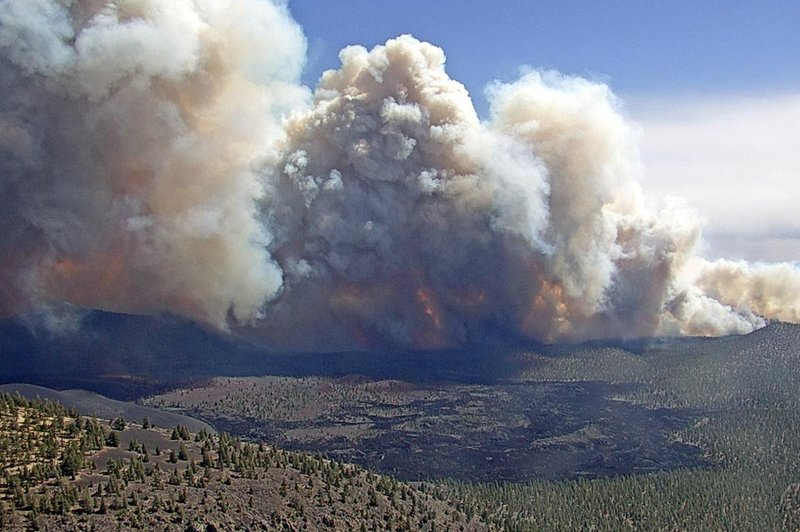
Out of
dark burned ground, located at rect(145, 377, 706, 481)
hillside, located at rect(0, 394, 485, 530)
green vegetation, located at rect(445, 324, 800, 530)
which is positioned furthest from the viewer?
dark burned ground, located at rect(145, 377, 706, 481)

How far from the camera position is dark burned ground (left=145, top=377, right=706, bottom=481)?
240 feet

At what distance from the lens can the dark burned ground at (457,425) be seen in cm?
7319

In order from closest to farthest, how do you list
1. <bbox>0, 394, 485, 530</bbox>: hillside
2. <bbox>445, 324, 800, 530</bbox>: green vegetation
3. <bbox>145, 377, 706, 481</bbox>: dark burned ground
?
<bbox>0, 394, 485, 530</bbox>: hillside < <bbox>445, 324, 800, 530</bbox>: green vegetation < <bbox>145, 377, 706, 481</bbox>: dark burned ground

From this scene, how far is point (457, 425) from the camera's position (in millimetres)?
84000

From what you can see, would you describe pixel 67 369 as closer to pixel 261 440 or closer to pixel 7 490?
pixel 261 440

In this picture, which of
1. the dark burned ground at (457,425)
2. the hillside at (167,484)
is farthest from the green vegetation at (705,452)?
the hillside at (167,484)

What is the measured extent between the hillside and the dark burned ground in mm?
24244

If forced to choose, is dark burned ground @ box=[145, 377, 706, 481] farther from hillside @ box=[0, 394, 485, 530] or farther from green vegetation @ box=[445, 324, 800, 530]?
hillside @ box=[0, 394, 485, 530]

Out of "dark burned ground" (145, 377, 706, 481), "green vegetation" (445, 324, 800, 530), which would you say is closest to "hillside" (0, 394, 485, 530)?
"green vegetation" (445, 324, 800, 530)

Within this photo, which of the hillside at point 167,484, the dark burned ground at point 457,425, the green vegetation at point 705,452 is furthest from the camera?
the dark burned ground at point 457,425

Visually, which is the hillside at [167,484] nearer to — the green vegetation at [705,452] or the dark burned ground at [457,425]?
the green vegetation at [705,452]

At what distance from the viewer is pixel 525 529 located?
2088 inches

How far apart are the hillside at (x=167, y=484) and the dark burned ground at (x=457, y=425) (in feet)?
79.5

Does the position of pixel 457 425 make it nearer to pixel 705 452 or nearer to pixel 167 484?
pixel 705 452
